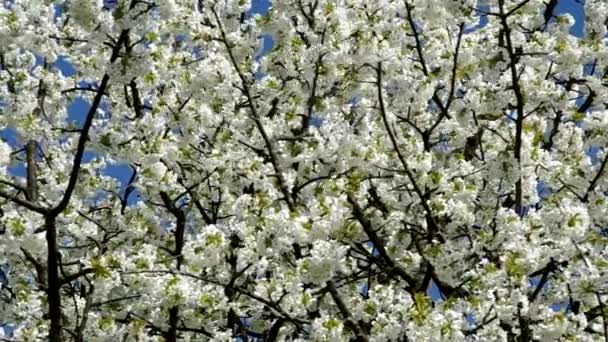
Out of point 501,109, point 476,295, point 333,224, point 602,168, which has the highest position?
point 501,109

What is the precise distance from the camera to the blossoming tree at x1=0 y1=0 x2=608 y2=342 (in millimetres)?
7223

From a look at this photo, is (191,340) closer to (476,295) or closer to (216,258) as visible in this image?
(216,258)

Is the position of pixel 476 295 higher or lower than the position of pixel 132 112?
lower

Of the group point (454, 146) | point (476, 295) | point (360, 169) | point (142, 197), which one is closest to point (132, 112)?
point (142, 197)

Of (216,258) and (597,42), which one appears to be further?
(597,42)

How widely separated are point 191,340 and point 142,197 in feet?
5.57

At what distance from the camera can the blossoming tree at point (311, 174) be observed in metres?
7.22

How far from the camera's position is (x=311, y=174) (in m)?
8.92

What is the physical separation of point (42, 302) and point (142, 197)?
1925mm

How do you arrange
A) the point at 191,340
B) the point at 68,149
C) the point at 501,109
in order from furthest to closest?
the point at 68,149, the point at 501,109, the point at 191,340

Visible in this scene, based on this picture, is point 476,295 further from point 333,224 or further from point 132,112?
point 132,112

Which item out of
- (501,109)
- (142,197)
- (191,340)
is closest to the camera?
(191,340)

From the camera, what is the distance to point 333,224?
292 inches

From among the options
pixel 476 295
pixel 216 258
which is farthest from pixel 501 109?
pixel 216 258
